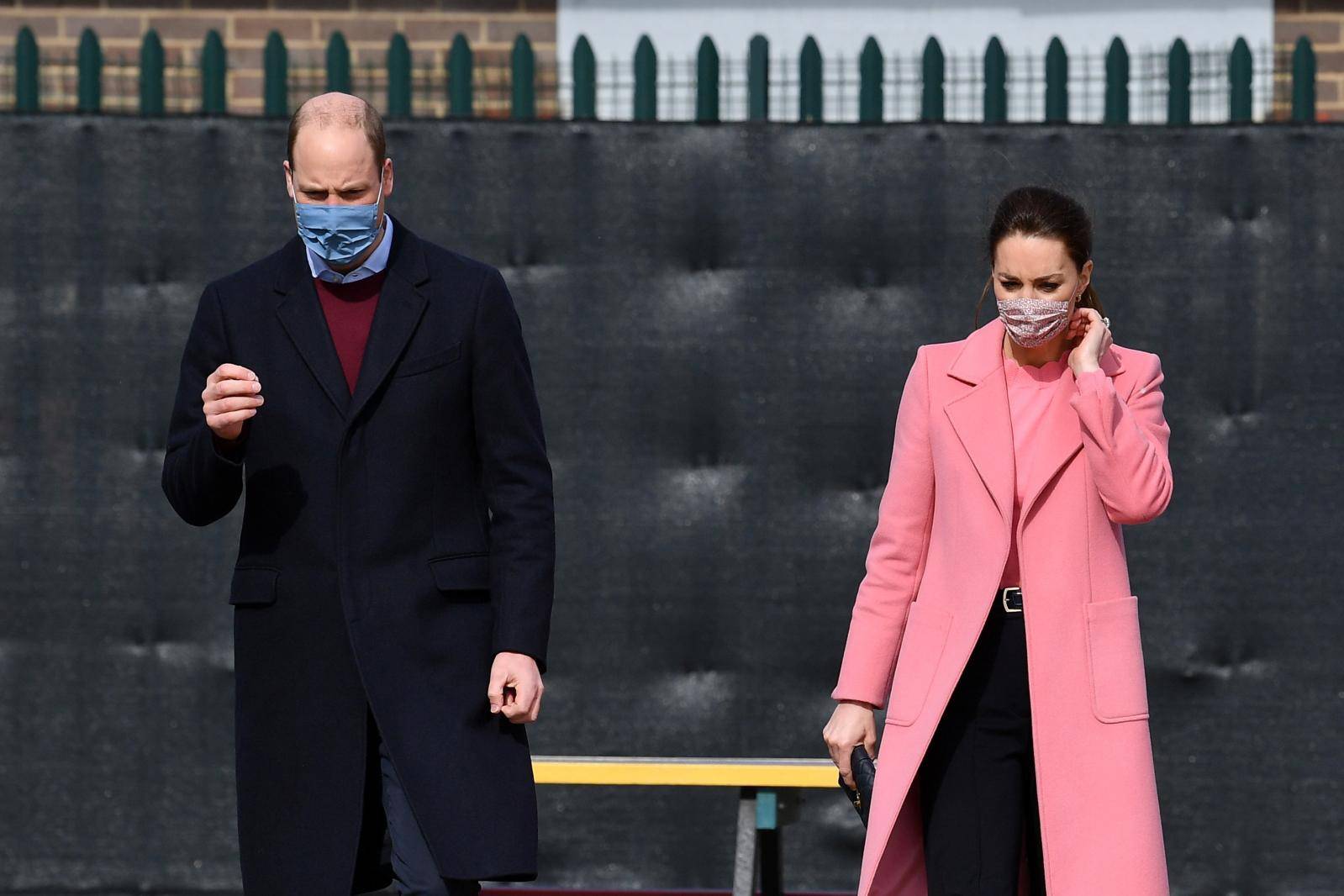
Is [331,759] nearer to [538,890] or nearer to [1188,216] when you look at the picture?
[538,890]

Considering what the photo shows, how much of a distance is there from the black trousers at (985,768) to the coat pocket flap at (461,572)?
866 mm

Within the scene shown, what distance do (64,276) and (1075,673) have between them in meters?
3.24

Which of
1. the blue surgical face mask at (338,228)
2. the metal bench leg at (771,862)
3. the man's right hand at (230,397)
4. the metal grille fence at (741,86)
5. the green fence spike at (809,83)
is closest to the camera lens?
the man's right hand at (230,397)

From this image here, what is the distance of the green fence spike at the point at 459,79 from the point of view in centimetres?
529

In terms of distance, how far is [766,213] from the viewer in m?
5.19

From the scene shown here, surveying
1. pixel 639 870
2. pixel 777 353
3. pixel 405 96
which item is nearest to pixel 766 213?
pixel 777 353

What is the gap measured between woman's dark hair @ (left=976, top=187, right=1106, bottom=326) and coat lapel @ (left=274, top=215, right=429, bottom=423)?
1029mm

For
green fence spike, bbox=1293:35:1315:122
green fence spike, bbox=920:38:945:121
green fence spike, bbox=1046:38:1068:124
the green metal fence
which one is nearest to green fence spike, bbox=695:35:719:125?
the green metal fence

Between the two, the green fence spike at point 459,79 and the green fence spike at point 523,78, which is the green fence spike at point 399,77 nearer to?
the green fence spike at point 459,79

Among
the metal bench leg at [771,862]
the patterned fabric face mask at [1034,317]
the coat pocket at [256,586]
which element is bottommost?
the metal bench leg at [771,862]

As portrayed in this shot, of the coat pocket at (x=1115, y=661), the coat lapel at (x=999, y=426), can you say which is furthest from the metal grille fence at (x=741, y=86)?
the coat pocket at (x=1115, y=661)

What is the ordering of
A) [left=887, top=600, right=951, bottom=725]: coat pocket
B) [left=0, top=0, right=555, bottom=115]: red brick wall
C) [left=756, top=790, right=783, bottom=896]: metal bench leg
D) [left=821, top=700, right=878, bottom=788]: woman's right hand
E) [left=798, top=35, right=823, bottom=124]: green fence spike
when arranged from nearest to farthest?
1. [left=887, top=600, right=951, bottom=725]: coat pocket
2. [left=821, top=700, right=878, bottom=788]: woman's right hand
3. [left=756, top=790, right=783, bottom=896]: metal bench leg
4. [left=798, top=35, right=823, bottom=124]: green fence spike
5. [left=0, top=0, right=555, bottom=115]: red brick wall

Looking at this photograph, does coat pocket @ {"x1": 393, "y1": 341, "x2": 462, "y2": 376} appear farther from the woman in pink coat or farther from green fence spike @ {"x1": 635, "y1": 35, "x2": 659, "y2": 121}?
green fence spike @ {"x1": 635, "y1": 35, "x2": 659, "y2": 121}

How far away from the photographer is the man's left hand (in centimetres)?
329
